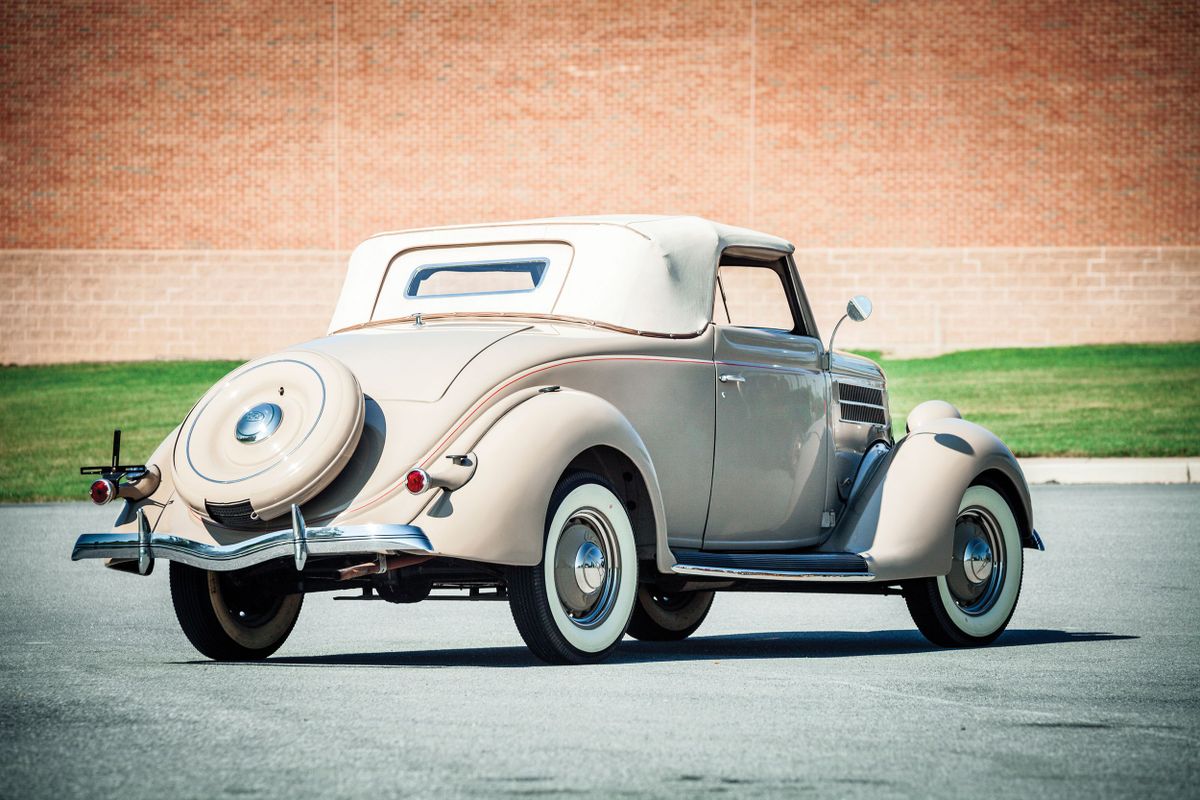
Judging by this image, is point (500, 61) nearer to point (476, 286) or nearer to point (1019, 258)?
point (1019, 258)

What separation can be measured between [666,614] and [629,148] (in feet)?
84.8

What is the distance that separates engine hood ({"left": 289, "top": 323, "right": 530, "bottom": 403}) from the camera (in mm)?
7000

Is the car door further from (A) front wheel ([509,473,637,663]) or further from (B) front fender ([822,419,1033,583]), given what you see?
(A) front wheel ([509,473,637,663])

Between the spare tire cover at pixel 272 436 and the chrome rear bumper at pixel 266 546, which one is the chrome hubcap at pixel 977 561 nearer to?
the chrome rear bumper at pixel 266 546

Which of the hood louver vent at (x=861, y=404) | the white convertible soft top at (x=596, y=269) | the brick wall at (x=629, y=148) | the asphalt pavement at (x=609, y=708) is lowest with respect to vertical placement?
the asphalt pavement at (x=609, y=708)

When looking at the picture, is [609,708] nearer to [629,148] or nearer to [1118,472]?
[1118,472]

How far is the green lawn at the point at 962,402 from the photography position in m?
22.6

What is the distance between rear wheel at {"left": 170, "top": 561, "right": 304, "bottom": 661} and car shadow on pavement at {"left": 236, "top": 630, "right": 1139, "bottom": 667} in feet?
0.49

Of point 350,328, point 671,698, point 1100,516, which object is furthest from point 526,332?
point 1100,516

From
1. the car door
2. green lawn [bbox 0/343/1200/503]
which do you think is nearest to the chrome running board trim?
the car door

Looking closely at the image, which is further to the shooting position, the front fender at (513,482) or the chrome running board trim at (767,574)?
the chrome running board trim at (767,574)

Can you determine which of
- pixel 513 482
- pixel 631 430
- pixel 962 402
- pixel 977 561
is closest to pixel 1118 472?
pixel 962 402

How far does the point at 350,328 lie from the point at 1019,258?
27.5 metres

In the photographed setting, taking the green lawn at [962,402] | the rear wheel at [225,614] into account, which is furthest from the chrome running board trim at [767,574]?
the green lawn at [962,402]
